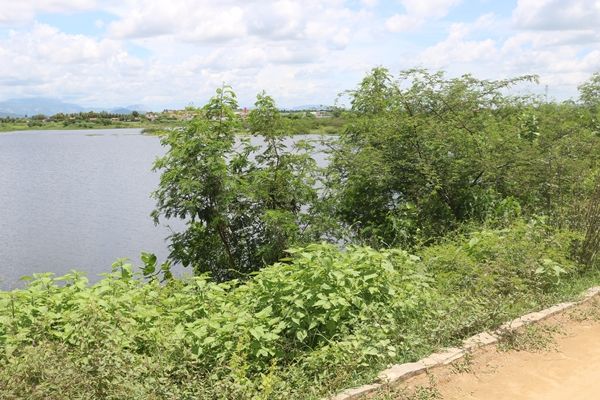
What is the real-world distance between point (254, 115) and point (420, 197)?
329 centimetres

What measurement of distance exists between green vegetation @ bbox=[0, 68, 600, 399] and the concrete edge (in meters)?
0.11

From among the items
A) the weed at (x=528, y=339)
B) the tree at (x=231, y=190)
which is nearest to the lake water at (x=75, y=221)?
the tree at (x=231, y=190)

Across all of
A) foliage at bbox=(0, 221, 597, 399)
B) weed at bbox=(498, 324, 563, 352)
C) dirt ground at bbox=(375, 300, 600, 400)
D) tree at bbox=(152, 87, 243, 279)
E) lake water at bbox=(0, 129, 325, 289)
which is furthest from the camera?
lake water at bbox=(0, 129, 325, 289)

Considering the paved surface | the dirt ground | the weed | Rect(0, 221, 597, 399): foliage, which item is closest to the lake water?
Rect(0, 221, 597, 399): foliage

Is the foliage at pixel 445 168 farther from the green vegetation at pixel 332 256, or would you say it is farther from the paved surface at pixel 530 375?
the paved surface at pixel 530 375

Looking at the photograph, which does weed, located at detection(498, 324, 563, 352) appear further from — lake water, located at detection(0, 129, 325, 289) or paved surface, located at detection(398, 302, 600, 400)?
lake water, located at detection(0, 129, 325, 289)

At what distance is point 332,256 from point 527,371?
192 cm

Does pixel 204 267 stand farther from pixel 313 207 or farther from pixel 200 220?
pixel 313 207

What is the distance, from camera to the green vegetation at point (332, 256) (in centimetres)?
415

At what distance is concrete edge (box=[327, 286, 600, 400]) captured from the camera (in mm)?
3941

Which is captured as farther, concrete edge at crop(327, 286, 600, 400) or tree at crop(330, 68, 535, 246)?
tree at crop(330, 68, 535, 246)

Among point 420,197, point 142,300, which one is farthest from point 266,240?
point 142,300

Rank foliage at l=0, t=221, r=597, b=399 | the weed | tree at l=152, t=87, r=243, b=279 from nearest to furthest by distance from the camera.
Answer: foliage at l=0, t=221, r=597, b=399 < the weed < tree at l=152, t=87, r=243, b=279

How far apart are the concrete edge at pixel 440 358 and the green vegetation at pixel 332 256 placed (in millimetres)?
106
